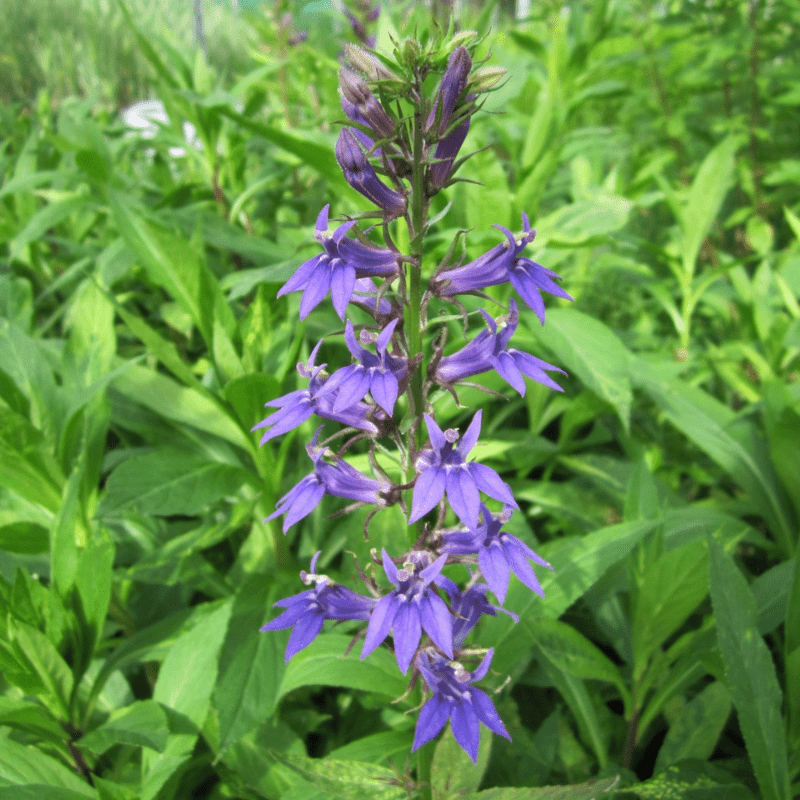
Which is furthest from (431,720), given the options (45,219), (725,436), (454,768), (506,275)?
(45,219)

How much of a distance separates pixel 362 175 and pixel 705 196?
3.07 metres

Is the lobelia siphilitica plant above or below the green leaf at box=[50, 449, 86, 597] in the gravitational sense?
above

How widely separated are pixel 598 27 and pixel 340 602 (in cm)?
448

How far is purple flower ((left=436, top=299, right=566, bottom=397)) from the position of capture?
1.25 m

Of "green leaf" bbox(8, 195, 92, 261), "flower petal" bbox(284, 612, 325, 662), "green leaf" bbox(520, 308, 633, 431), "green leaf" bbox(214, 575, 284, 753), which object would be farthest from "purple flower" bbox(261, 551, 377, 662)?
"green leaf" bbox(8, 195, 92, 261)

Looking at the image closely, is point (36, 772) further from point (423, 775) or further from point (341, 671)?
point (423, 775)

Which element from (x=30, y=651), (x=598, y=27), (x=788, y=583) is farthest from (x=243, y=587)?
(x=598, y=27)

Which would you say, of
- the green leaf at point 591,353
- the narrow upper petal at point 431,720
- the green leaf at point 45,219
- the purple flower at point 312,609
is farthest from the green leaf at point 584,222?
the green leaf at point 45,219

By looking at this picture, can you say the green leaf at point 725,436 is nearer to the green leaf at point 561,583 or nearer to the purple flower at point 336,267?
the green leaf at point 561,583

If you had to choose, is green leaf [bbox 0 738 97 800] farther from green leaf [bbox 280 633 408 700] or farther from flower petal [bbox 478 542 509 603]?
flower petal [bbox 478 542 509 603]

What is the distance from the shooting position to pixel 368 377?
119cm

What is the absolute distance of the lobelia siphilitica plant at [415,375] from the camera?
1152 millimetres

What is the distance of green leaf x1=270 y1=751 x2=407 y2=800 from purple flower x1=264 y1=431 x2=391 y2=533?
0.61 meters

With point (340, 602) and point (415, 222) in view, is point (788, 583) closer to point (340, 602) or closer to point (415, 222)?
point (340, 602)
